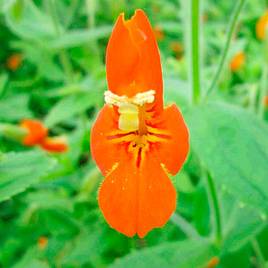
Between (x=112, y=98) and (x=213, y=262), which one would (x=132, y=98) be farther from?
(x=213, y=262)

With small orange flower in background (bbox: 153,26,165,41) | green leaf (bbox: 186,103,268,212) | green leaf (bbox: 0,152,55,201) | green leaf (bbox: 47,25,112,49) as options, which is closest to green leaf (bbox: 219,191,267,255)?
green leaf (bbox: 186,103,268,212)

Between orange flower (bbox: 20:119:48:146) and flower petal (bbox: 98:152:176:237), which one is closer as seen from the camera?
flower petal (bbox: 98:152:176:237)

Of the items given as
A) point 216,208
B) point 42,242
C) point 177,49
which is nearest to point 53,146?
point 42,242

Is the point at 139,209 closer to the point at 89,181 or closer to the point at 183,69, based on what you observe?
the point at 89,181

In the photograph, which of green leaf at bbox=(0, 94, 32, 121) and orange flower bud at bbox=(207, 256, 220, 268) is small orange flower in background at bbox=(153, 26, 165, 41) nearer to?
green leaf at bbox=(0, 94, 32, 121)

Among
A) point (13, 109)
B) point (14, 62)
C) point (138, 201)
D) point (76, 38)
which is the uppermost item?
point (138, 201)
